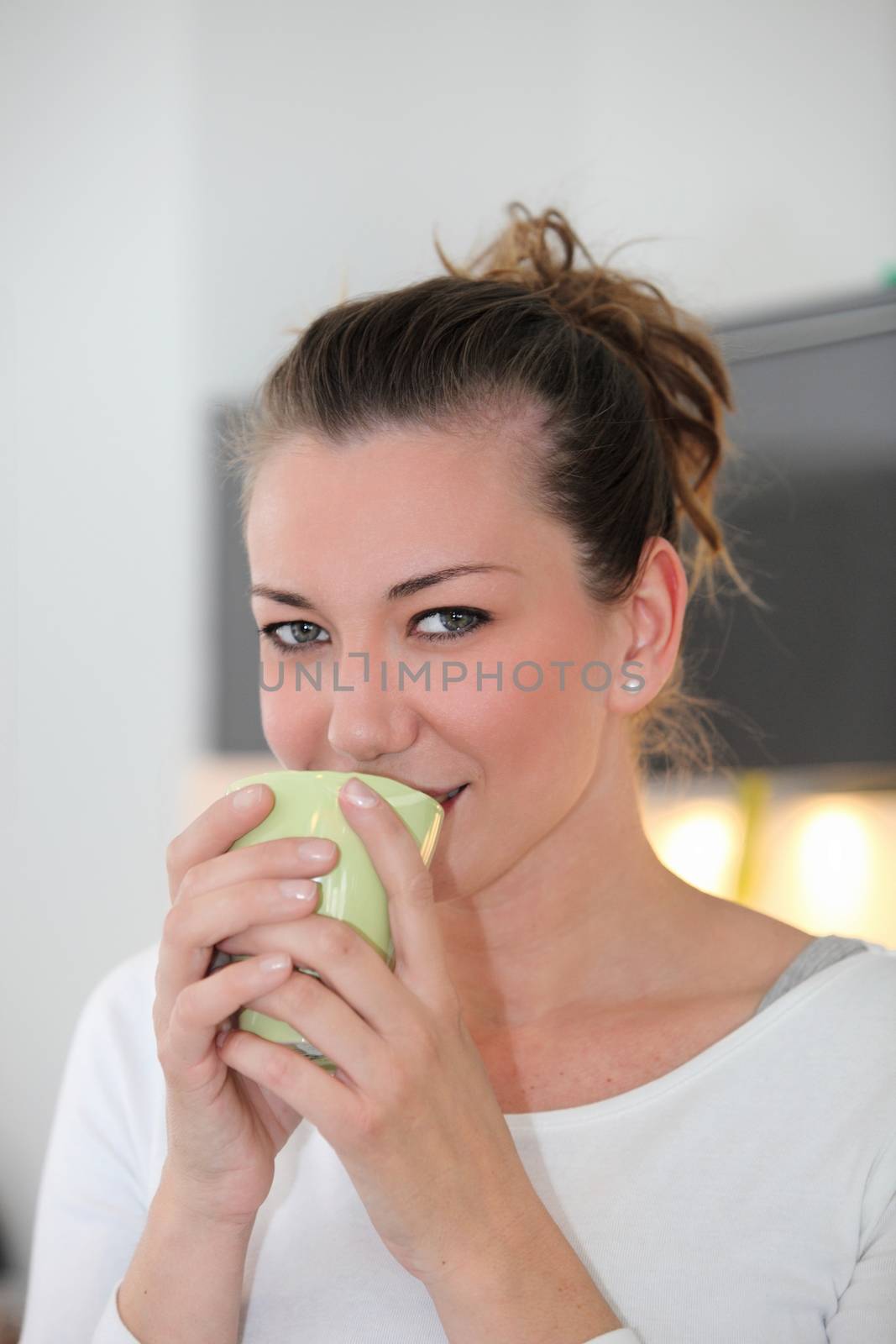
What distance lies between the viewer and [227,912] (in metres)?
0.83

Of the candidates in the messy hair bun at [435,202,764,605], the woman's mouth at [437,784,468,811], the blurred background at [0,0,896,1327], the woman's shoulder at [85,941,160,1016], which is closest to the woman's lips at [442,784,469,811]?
the woman's mouth at [437,784,468,811]

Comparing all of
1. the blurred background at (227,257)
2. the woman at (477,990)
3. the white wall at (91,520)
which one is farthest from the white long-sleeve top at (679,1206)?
the white wall at (91,520)

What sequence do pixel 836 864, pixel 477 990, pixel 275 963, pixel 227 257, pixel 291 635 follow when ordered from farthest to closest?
pixel 227 257 → pixel 836 864 → pixel 477 990 → pixel 291 635 → pixel 275 963

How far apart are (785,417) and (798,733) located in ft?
1.45

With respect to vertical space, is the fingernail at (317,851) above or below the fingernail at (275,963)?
above

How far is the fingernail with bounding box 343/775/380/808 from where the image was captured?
86cm

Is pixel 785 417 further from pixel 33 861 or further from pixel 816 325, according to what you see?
pixel 33 861

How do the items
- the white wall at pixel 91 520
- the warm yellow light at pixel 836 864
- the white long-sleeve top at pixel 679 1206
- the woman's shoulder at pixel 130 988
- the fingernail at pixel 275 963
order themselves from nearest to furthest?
1. the fingernail at pixel 275 963
2. the white long-sleeve top at pixel 679 1206
3. the woman's shoulder at pixel 130 988
4. the warm yellow light at pixel 836 864
5. the white wall at pixel 91 520

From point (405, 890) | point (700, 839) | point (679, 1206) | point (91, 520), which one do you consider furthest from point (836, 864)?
point (91, 520)

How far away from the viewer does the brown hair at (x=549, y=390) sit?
46.5 inches

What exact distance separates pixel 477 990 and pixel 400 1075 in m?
0.46

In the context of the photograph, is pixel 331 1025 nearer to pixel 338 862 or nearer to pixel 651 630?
pixel 338 862

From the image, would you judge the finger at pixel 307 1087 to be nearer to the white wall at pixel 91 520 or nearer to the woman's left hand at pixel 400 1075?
the woman's left hand at pixel 400 1075

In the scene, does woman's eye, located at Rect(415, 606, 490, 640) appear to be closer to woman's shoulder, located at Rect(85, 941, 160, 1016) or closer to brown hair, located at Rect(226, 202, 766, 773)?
brown hair, located at Rect(226, 202, 766, 773)
